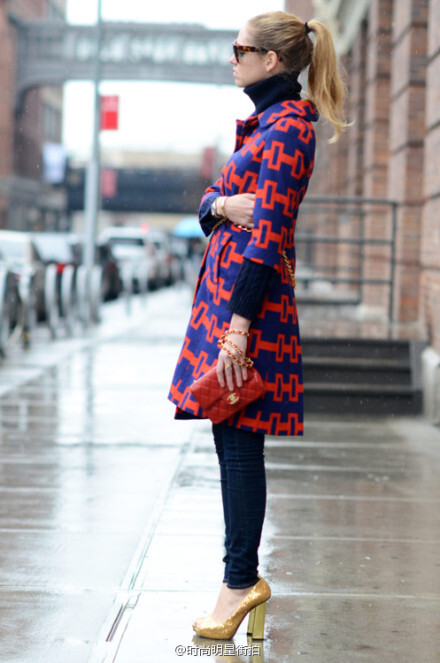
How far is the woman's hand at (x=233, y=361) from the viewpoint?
3207 millimetres

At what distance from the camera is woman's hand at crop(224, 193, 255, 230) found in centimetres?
329

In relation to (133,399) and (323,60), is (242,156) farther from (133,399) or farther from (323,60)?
(133,399)

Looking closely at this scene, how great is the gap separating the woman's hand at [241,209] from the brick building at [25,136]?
1784 inches

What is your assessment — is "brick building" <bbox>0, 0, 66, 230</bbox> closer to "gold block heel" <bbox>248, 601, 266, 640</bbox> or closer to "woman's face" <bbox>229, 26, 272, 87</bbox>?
"woman's face" <bbox>229, 26, 272, 87</bbox>

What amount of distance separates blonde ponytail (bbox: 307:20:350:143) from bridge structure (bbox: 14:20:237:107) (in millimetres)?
39998

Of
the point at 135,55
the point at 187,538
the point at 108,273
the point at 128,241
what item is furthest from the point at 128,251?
the point at 187,538

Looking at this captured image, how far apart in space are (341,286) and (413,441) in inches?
507

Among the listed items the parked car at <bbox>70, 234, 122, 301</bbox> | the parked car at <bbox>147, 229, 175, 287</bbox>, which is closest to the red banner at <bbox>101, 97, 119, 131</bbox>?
the parked car at <bbox>70, 234, 122, 301</bbox>

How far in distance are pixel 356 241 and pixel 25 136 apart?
46.6 meters

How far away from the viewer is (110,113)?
17.8 meters

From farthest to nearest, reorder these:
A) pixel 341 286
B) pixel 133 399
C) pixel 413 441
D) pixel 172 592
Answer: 1. pixel 341 286
2. pixel 133 399
3. pixel 413 441
4. pixel 172 592

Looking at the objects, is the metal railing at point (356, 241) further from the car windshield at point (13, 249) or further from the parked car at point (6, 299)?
the car windshield at point (13, 249)

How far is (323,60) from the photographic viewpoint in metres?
3.41

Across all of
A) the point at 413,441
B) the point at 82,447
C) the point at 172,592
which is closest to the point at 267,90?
the point at 172,592
